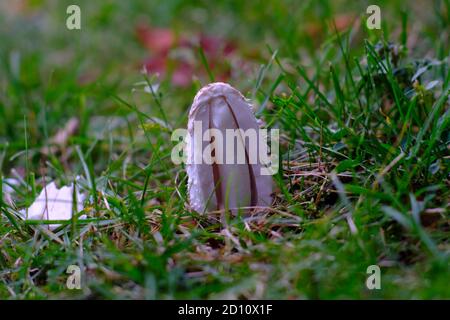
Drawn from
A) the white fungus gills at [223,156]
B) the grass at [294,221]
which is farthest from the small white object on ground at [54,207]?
the white fungus gills at [223,156]

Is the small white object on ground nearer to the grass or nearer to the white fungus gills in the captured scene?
the grass

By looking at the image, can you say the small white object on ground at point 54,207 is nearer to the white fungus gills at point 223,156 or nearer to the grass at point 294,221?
the grass at point 294,221

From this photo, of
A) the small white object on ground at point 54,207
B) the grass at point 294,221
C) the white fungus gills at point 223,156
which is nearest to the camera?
the grass at point 294,221

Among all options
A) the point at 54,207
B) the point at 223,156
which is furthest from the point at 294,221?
the point at 54,207

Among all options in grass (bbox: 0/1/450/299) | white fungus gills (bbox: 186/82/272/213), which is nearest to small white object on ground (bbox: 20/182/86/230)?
grass (bbox: 0/1/450/299)

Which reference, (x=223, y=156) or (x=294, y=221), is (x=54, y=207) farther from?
(x=294, y=221)

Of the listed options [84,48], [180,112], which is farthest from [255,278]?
[84,48]

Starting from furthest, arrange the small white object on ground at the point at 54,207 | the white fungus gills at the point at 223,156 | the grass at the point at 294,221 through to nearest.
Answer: the small white object on ground at the point at 54,207, the white fungus gills at the point at 223,156, the grass at the point at 294,221

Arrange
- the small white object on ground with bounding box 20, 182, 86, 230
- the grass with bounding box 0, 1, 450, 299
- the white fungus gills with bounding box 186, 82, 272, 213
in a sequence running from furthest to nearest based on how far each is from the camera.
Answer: the small white object on ground with bounding box 20, 182, 86, 230 < the white fungus gills with bounding box 186, 82, 272, 213 < the grass with bounding box 0, 1, 450, 299
